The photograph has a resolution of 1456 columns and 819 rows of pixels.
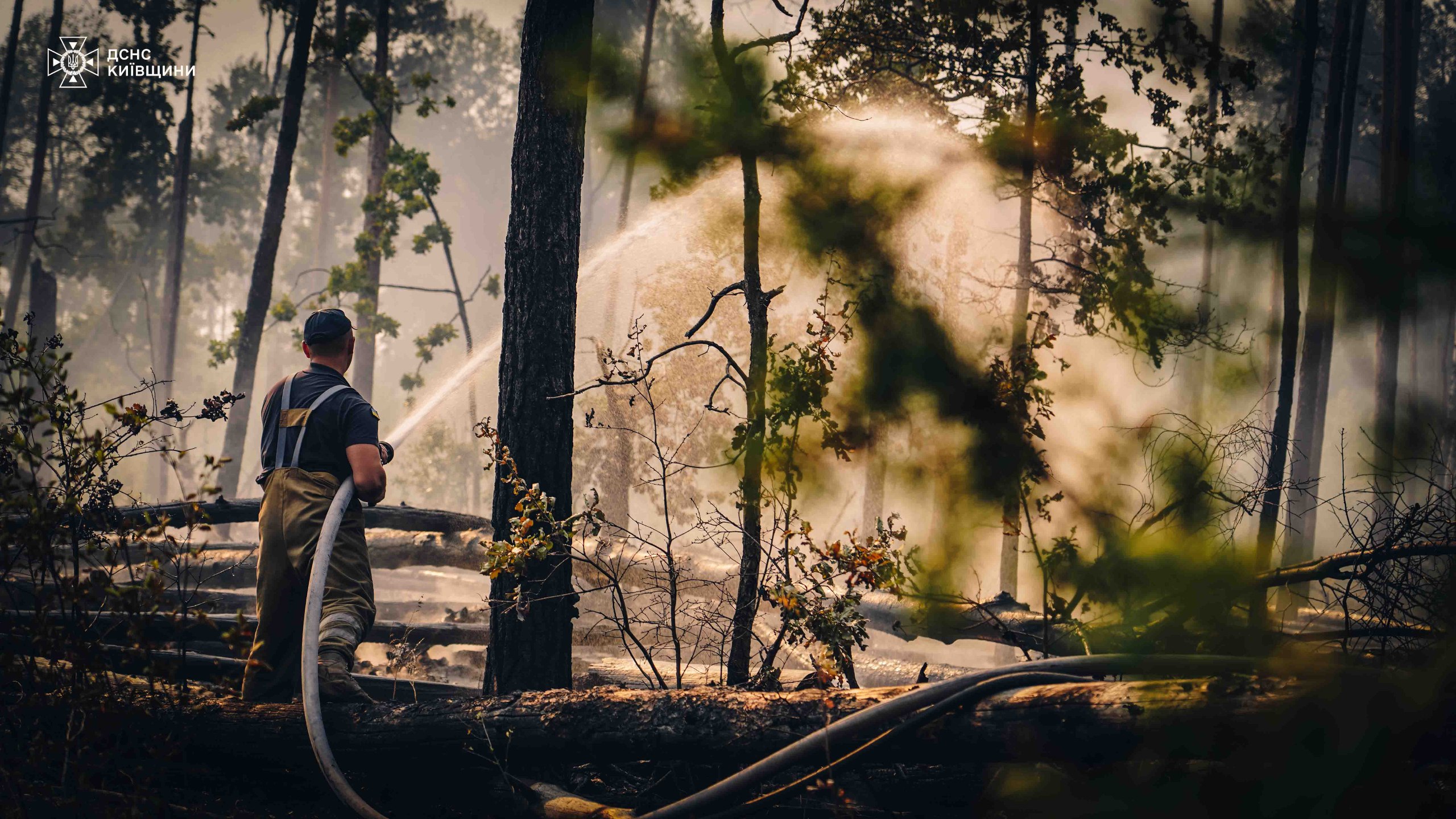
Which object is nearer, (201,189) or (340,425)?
(340,425)

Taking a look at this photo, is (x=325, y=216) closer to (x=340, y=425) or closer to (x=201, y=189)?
(x=201, y=189)

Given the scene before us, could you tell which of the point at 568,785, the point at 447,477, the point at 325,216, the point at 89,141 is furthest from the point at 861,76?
the point at 89,141

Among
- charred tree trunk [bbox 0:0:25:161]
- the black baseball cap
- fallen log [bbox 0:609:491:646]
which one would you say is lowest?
fallen log [bbox 0:609:491:646]

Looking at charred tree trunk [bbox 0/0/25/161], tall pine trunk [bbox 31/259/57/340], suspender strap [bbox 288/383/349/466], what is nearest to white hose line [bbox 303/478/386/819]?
suspender strap [bbox 288/383/349/466]

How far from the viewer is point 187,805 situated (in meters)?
3.28

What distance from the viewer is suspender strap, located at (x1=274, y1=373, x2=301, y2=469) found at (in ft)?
13.2

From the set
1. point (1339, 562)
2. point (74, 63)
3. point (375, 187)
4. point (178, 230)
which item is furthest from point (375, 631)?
point (74, 63)

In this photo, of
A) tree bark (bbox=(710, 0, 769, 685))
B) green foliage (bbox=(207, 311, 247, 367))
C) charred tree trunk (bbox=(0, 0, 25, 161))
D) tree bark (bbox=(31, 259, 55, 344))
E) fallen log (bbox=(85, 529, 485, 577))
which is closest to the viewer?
tree bark (bbox=(710, 0, 769, 685))

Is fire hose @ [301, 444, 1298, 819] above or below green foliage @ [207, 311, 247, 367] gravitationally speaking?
below

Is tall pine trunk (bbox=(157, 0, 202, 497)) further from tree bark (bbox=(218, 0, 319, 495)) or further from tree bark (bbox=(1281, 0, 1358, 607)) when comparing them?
tree bark (bbox=(1281, 0, 1358, 607))

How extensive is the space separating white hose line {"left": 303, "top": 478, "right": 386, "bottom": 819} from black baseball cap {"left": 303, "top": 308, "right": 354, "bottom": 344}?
30.1 inches

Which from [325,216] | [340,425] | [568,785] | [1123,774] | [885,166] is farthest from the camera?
[325,216]

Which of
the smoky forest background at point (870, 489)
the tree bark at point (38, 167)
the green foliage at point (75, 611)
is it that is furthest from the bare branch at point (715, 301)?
the tree bark at point (38, 167)

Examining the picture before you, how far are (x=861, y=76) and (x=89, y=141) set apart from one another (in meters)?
41.6
